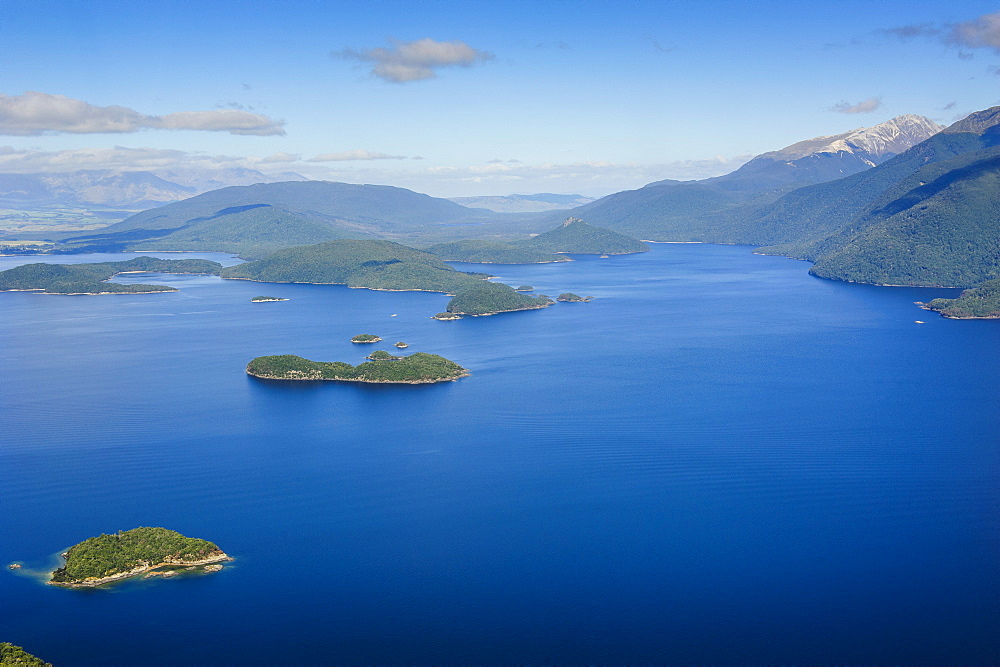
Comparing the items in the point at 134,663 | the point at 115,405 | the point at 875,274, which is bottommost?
the point at 134,663

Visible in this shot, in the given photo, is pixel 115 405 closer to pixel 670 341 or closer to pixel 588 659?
pixel 588 659

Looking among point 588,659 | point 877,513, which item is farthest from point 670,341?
point 588,659

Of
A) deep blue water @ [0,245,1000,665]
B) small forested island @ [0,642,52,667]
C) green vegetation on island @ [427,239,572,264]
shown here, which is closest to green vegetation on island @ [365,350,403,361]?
deep blue water @ [0,245,1000,665]

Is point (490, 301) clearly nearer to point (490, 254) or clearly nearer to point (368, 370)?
point (368, 370)

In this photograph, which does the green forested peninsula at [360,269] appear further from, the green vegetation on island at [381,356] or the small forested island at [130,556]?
the small forested island at [130,556]

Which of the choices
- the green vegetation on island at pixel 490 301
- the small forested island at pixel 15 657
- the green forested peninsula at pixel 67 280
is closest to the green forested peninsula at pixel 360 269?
the green vegetation on island at pixel 490 301

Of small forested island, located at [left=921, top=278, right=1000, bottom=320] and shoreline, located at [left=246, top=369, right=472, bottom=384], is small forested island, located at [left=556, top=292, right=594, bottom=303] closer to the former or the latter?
small forested island, located at [left=921, top=278, right=1000, bottom=320]
